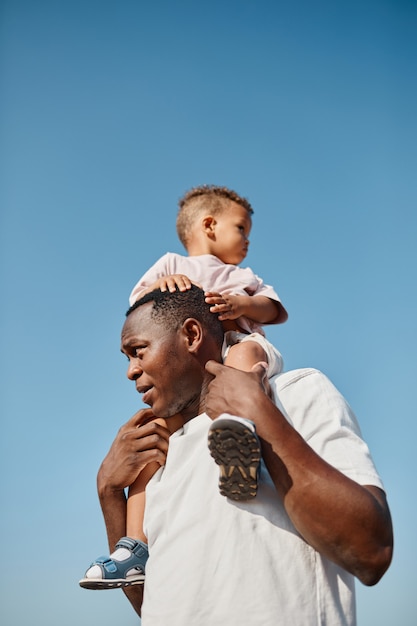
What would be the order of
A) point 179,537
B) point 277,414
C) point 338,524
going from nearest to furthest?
1. point 338,524
2. point 277,414
3. point 179,537

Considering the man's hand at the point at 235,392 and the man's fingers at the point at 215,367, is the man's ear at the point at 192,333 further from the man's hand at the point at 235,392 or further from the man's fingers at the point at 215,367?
the man's hand at the point at 235,392

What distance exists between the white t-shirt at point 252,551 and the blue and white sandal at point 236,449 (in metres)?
0.28

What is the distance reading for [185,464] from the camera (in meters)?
3.73

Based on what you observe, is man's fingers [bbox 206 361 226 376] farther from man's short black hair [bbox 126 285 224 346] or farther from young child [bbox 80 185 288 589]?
man's short black hair [bbox 126 285 224 346]

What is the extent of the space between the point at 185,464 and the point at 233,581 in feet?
2.31

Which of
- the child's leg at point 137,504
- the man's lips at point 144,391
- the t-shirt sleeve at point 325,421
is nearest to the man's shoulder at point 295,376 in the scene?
the t-shirt sleeve at point 325,421

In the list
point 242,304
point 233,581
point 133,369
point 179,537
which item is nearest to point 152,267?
point 242,304

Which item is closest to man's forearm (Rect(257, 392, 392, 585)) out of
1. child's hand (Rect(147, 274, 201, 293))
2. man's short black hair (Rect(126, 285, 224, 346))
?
man's short black hair (Rect(126, 285, 224, 346))

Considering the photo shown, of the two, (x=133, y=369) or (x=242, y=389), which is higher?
(x=133, y=369)

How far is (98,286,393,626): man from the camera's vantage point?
3041 millimetres

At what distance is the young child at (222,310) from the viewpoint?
3031 millimetres

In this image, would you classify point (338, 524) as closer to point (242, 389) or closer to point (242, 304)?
point (242, 389)

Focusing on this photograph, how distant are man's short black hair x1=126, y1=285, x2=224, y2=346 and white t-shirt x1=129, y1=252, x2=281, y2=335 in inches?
25.1

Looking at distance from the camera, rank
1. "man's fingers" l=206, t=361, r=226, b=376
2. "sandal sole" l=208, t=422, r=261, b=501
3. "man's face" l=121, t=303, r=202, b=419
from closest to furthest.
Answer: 1. "sandal sole" l=208, t=422, r=261, b=501
2. "man's fingers" l=206, t=361, r=226, b=376
3. "man's face" l=121, t=303, r=202, b=419
